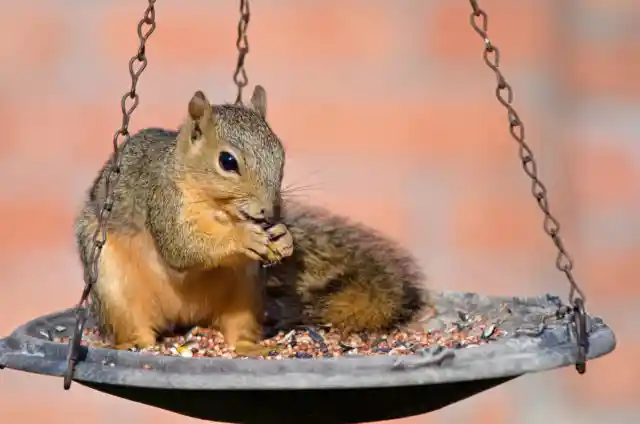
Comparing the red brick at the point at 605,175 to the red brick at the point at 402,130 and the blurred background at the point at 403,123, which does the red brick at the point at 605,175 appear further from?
the red brick at the point at 402,130

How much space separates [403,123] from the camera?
2031mm

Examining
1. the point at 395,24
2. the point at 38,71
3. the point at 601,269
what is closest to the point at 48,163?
the point at 38,71

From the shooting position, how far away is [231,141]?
55.7 inches

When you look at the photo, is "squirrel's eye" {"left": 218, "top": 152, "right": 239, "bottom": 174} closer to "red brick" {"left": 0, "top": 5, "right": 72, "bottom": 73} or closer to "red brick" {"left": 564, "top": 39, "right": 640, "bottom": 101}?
"red brick" {"left": 0, "top": 5, "right": 72, "bottom": 73}

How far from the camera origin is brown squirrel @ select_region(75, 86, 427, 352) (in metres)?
1.41

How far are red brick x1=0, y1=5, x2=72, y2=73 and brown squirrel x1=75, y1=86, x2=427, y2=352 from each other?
43 cm

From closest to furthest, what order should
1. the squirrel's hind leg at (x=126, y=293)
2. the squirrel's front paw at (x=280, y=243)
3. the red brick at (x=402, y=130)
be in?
1. the squirrel's front paw at (x=280, y=243)
2. the squirrel's hind leg at (x=126, y=293)
3. the red brick at (x=402, y=130)

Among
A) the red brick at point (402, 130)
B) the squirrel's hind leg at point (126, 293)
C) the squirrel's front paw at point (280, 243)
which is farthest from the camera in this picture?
the red brick at point (402, 130)

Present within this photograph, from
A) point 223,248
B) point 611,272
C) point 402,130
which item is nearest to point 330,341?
point 223,248

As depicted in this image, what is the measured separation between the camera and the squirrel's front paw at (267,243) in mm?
1361

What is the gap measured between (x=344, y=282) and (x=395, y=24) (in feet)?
1.97

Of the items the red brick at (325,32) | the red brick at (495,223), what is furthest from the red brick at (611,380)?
the red brick at (325,32)

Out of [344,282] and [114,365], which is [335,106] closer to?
[344,282]

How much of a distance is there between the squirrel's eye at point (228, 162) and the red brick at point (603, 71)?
0.83 metres
